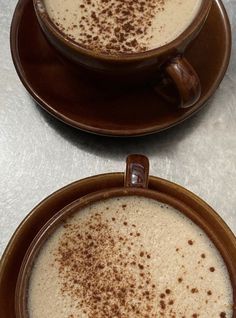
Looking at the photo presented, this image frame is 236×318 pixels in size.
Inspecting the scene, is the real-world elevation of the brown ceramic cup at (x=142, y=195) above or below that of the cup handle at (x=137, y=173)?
below

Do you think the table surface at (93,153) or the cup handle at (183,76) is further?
the table surface at (93,153)

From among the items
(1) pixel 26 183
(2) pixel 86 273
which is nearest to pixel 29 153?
(1) pixel 26 183

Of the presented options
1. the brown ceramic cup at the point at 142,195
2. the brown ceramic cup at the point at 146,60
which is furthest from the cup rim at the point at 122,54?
the brown ceramic cup at the point at 142,195

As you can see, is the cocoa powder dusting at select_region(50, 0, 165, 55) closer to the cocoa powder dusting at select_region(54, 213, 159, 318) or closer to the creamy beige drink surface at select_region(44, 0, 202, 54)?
the creamy beige drink surface at select_region(44, 0, 202, 54)

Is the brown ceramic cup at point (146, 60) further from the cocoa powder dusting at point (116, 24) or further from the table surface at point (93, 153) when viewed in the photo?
the table surface at point (93, 153)

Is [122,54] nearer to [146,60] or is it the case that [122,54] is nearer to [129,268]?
[146,60]

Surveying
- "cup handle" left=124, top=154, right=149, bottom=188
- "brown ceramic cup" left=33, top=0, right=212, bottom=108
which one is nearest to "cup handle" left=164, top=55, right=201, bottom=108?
"brown ceramic cup" left=33, top=0, right=212, bottom=108
